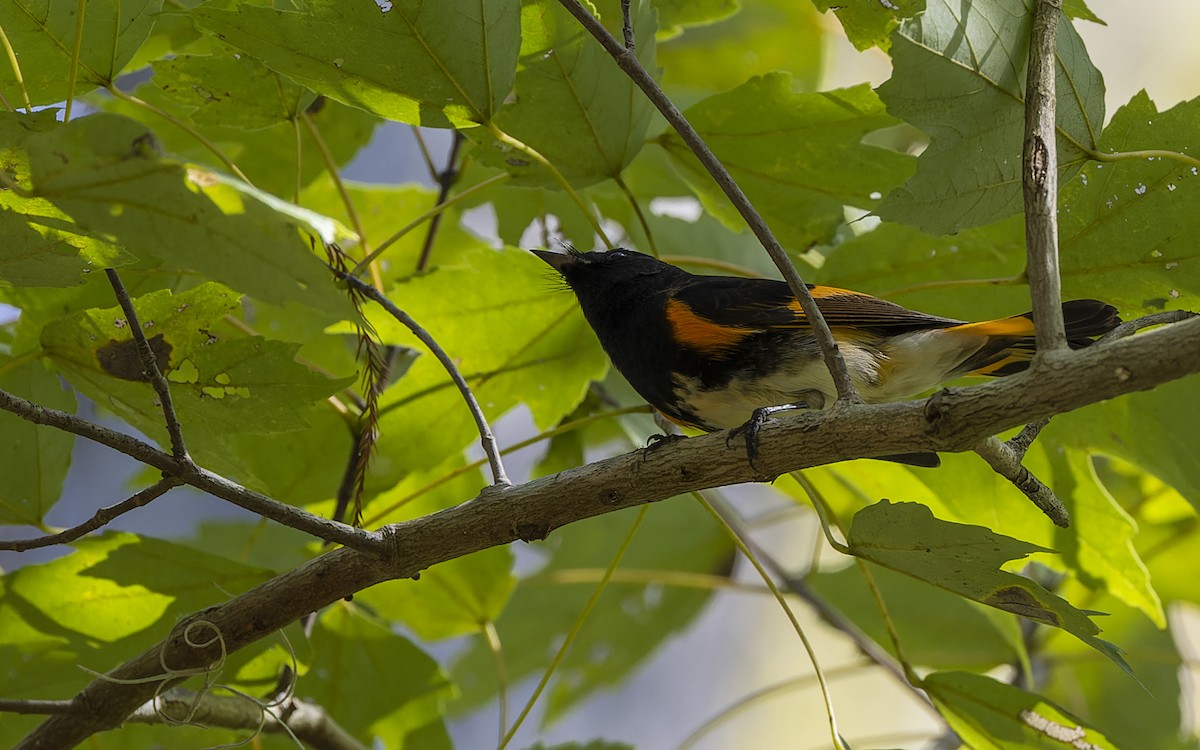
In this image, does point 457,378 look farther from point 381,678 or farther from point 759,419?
point 381,678

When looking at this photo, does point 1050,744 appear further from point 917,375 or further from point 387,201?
point 387,201

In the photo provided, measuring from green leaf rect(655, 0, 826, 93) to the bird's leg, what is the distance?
1.26 metres

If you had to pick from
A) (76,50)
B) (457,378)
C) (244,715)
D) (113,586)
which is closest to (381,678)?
(244,715)

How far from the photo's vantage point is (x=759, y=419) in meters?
1.40

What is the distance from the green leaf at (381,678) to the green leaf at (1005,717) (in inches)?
32.6

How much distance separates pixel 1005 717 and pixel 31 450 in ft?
4.60

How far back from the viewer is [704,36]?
2.75m

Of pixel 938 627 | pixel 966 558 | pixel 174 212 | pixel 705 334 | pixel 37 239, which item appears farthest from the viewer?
pixel 938 627

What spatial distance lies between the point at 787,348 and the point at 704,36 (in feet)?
4.37

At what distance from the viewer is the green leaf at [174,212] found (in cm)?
88

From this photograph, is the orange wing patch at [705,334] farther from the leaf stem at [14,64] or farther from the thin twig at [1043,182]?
the leaf stem at [14,64]

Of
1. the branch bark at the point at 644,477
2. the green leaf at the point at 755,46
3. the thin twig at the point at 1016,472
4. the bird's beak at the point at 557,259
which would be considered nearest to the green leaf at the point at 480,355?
the bird's beak at the point at 557,259

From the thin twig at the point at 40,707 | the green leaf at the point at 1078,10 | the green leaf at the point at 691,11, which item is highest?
the green leaf at the point at 691,11

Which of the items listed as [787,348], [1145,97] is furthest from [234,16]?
[1145,97]
